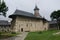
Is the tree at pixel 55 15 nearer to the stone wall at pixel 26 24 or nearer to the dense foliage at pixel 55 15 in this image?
the dense foliage at pixel 55 15

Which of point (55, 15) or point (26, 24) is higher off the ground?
point (55, 15)

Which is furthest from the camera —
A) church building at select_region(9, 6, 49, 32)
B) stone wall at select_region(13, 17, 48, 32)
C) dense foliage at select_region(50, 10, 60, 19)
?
dense foliage at select_region(50, 10, 60, 19)

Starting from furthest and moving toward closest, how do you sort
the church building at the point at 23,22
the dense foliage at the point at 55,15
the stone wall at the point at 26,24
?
the dense foliage at the point at 55,15, the stone wall at the point at 26,24, the church building at the point at 23,22

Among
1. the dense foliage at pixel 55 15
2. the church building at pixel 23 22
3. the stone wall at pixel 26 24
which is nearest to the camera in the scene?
the church building at pixel 23 22

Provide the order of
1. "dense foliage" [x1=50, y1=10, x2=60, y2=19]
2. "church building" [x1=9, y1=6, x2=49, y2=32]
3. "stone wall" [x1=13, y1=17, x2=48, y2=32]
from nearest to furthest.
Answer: "church building" [x1=9, y1=6, x2=49, y2=32] < "stone wall" [x1=13, y1=17, x2=48, y2=32] < "dense foliage" [x1=50, y1=10, x2=60, y2=19]

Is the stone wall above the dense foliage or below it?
below

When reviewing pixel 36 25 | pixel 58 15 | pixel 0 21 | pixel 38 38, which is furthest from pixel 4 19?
pixel 38 38

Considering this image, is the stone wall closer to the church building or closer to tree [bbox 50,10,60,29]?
the church building

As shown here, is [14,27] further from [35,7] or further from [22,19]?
[35,7]

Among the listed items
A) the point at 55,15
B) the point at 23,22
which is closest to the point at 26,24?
the point at 23,22

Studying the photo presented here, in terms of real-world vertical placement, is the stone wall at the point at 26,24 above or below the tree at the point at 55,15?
below

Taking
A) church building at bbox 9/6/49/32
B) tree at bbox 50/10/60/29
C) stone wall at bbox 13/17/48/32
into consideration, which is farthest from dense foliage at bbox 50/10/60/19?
church building at bbox 9/6/49/32

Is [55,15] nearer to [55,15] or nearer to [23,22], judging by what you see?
[55,15]

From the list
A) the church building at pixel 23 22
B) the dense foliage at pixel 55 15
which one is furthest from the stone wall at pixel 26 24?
the dense foliage at pixel 55 15
